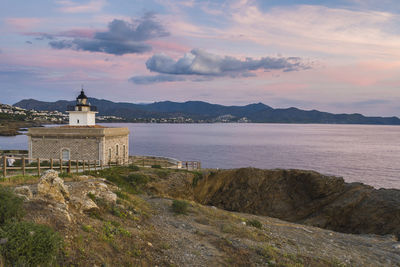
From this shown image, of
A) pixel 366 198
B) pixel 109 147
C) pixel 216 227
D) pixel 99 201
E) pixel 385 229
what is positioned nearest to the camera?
pixel 99 201

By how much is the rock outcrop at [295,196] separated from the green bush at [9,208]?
24.0 m

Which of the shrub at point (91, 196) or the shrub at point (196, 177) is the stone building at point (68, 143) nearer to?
the shrub at point (196, 177)

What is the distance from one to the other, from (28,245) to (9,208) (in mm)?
1634

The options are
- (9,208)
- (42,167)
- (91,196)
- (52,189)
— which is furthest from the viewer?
(42,167)

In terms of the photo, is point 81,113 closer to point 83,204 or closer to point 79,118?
point 79,118

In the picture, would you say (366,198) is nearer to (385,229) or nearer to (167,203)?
(385,229)

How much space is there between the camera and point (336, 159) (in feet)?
228

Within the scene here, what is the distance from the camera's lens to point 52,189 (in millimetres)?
9375

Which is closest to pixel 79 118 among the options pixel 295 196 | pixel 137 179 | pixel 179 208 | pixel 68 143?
pixel 68 143

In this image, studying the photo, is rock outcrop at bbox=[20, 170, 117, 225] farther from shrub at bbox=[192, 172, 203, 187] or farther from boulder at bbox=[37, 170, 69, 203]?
shrub at bbox=[192, 172, 203, 187]

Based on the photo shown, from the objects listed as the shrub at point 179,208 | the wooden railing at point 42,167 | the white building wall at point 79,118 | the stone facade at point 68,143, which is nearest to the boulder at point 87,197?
the shrub at point 179,208

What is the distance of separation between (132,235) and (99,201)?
2742mm

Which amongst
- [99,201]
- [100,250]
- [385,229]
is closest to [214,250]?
[100,250]

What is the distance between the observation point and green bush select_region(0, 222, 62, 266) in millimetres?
5742
